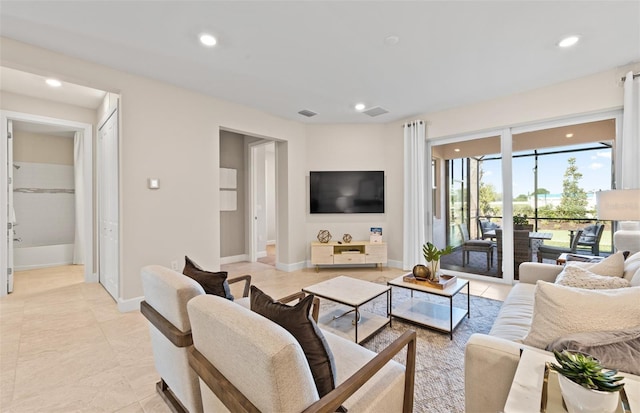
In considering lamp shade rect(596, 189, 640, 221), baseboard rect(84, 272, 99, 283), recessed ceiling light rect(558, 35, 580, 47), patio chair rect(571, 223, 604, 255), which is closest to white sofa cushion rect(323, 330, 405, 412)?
lamp shade rect(596, 189, 640, 221)

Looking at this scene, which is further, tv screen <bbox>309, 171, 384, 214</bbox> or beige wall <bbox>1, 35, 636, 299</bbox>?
tv screen <bbox>309, 171, 384, 214</bbox>

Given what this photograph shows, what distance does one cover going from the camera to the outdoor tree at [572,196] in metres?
3.56

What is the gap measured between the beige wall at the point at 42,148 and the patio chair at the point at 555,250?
8.11 metres

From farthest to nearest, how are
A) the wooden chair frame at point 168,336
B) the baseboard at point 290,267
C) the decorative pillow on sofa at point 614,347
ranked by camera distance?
the baseboard at point 290,267
the wooden chair frame at point 168,336
the decorative pillow on sofa at point 614,347

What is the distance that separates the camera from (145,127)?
317cm

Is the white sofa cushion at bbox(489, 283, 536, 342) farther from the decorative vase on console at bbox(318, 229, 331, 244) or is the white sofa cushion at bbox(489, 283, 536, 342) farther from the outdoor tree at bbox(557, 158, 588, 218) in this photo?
the decorative vase on console at bbox(318, 229, 331, 244)

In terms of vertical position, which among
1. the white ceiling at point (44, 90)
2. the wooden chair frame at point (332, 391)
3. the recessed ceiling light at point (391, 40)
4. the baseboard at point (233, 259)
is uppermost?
the recessed ceiling light at point (391, 40)

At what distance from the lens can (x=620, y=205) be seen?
2334 millimetres

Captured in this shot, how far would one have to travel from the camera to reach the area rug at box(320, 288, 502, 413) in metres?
1.66

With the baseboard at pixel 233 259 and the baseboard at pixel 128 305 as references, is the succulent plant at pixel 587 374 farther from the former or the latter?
the baseboard at pixel 233 259

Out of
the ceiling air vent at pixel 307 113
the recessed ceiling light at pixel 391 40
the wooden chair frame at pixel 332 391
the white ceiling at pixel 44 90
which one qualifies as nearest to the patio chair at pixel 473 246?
the ceiling air vent at pixel 307 113

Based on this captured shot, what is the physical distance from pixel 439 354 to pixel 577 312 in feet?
4.04

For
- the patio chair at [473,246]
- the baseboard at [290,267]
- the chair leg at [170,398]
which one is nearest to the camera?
the chair leg at [170,398]

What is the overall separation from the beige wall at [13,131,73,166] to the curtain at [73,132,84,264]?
0.79 feet
